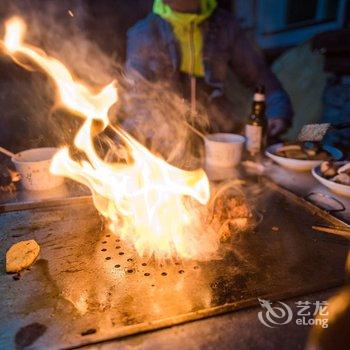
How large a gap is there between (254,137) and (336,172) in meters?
0.76

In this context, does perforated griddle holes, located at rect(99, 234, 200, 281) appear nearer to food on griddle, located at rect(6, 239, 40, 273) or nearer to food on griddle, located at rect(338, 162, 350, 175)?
food on griddle, located at rect(6, 239, 40, 273)

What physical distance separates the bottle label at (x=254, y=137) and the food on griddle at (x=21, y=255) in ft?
6.06

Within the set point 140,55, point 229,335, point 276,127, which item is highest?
point 140,55

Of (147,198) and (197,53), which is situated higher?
(197,53)

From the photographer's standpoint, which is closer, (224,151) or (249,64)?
(224,151)

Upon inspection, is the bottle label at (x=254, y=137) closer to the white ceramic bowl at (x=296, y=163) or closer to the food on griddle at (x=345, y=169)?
the white ceramic bowl at (x=296, y=163)

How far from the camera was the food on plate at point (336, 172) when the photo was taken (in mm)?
1962

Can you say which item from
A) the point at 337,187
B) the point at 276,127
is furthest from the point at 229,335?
the point at 276,127

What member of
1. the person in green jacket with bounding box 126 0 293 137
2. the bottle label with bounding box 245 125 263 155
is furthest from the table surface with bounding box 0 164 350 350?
the person in green jacket with bounding box 126 0 293 137

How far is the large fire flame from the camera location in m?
1.57

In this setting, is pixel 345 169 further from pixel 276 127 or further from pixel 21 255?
pixel 21 255

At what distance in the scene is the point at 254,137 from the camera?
8.64 feet

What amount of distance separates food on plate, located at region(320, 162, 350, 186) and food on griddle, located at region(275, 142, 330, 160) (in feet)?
0.93

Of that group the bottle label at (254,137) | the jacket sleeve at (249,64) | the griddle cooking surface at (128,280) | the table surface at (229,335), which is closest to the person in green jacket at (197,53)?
the jacket sleeve at (249,64)
